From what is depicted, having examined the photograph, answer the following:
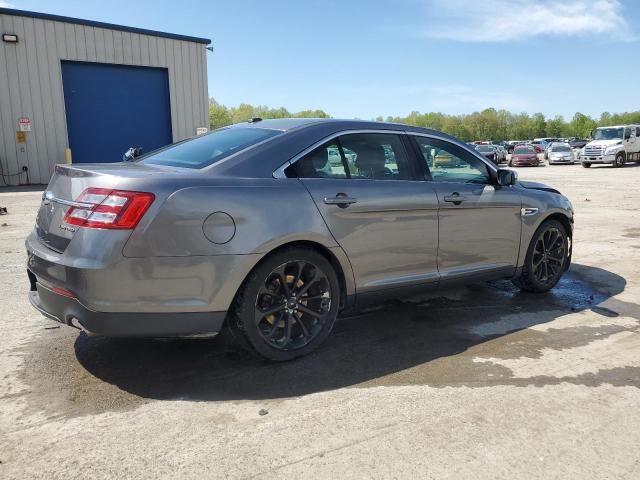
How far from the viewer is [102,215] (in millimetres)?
2975

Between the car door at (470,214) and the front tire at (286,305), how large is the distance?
44.7 inches

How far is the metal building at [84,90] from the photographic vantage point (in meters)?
17.8

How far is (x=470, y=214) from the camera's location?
4.45 metres

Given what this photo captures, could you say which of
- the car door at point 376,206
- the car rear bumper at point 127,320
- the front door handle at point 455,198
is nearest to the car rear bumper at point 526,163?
the front door handle at point 455,198

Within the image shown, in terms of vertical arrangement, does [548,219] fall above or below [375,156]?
below

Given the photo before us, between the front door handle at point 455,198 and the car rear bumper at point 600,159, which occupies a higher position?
the front door handle at point 455,198

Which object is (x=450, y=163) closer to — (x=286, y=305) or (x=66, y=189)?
(x=286, y=305)

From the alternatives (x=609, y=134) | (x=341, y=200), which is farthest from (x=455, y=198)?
(x=609, y=134)

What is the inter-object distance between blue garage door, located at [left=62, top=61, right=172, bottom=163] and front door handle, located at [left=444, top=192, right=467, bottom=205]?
56.8ft

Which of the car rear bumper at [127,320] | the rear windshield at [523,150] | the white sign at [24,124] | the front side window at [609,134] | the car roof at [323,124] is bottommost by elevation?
the car rear bumper at [127,320]

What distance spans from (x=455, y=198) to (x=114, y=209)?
8.56ft

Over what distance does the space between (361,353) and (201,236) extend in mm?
1460

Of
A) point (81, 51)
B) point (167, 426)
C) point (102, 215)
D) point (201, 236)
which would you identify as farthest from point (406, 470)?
point (81, 51)

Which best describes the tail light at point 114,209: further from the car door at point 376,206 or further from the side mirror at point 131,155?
the side mirror at point 131,155
